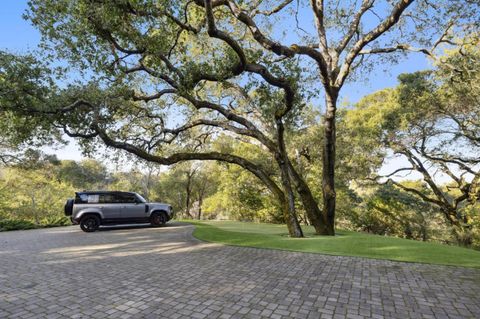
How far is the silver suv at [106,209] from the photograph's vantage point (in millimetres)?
12109

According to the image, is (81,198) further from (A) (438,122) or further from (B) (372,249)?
(A) (438,122)

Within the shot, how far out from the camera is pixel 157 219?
1398cm

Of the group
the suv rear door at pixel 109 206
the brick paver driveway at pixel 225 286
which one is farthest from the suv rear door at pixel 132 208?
the brick paver driveway at pixel 225 286

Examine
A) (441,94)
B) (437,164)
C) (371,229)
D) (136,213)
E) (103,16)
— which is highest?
(441,94)

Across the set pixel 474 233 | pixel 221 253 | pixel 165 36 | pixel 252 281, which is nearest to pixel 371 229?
pixel 474 233

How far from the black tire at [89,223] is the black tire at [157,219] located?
2.47 meters

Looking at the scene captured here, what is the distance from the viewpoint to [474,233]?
16.1 m

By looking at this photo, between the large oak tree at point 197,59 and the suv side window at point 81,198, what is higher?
the large oak tree at point 197,59

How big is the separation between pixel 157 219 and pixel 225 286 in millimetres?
9893

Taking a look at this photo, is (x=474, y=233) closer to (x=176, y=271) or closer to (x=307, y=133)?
(x=307, y=133)

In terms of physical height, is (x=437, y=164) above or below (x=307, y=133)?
below

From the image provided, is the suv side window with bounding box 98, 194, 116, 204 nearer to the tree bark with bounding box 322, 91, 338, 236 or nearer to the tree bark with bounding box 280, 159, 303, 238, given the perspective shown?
the tree bark with bounding box 280, 159, 303, 238

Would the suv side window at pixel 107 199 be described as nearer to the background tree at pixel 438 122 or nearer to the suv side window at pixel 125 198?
the suv side window at pixel 125 198

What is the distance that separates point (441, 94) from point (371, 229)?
10594 mm
